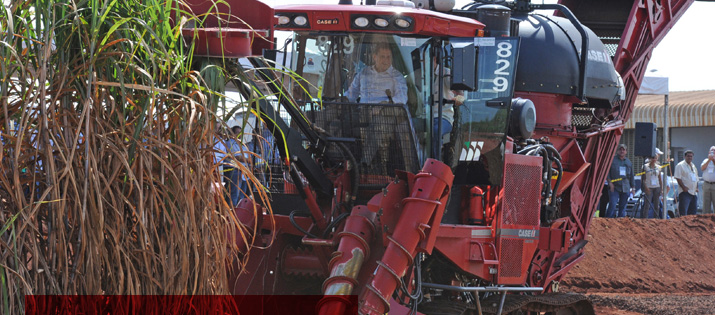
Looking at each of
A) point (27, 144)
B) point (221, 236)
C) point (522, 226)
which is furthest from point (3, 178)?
point (522, 226)

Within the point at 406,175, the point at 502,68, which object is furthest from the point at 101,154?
the point at 502,68

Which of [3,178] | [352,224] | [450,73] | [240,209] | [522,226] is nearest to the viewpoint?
[3,178]

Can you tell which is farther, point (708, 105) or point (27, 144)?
point (708, 105)

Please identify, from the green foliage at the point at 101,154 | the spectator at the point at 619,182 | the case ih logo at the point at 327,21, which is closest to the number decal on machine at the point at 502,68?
the case ih logo at the point at 327,21

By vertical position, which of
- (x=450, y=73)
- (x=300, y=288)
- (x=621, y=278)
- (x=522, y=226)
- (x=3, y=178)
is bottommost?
(x=621, y=278)

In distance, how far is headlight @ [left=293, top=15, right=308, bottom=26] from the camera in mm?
7082

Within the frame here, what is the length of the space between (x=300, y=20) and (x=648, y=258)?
10306mm

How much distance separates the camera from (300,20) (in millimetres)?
7105

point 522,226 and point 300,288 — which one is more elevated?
point 522,226

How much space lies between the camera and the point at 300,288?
756 cm

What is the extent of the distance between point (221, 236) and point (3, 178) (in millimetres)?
910

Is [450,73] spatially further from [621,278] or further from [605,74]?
[621,278]

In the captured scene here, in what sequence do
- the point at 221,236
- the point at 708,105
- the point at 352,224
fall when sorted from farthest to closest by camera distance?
the point at 708,105 < the point at 352,224 < the point at 221,236

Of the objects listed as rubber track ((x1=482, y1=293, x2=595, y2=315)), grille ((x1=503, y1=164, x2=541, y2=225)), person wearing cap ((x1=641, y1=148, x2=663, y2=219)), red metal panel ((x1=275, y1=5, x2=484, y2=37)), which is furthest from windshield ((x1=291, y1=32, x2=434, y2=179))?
person wearing cap ((x1=641, y1=148, x2=663, y2=219))
